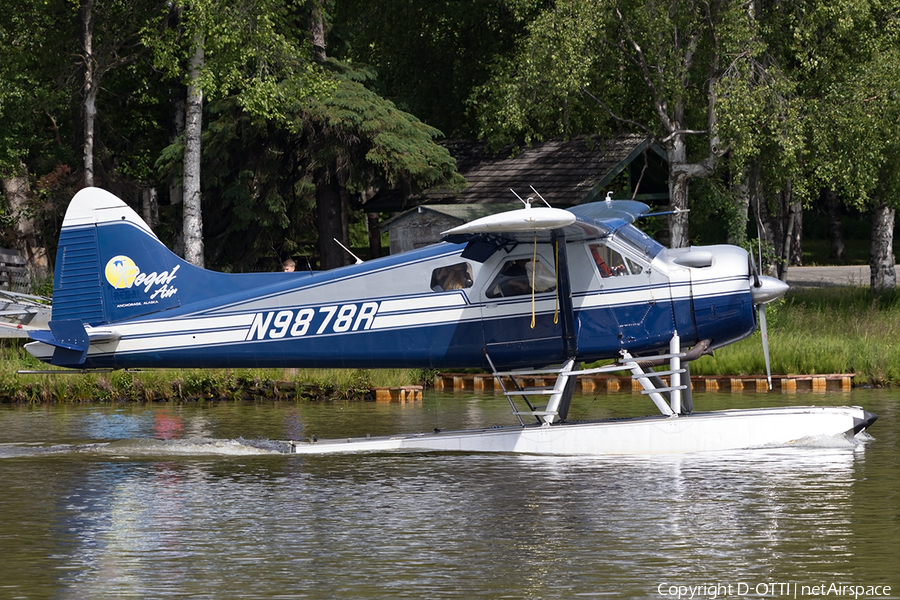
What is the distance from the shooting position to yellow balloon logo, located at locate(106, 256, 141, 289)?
41.0 feet

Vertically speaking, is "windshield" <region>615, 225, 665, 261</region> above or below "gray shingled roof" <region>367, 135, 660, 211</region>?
below

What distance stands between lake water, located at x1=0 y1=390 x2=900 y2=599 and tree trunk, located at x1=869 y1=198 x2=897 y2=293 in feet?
39.7

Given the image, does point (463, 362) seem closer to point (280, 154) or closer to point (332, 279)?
point (332, 279)

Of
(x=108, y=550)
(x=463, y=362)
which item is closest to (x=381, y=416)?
(x=463, y=362)

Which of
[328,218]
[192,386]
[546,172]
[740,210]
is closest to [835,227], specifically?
[546,172]

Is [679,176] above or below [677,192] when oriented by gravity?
above

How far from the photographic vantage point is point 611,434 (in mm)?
11609

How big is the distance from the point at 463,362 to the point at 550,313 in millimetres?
1074

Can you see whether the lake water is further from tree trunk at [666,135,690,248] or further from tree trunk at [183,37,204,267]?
tree trunk at [666,135,690,248]

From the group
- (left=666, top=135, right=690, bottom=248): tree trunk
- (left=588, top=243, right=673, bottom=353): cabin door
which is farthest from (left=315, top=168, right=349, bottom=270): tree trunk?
(left=588, top=243, right=673, bottom=353): cabin door

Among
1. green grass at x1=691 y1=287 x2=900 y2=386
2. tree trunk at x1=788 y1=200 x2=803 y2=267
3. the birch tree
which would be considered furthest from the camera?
tree trunk at x1=788 y1=200 x2=803 y2=267

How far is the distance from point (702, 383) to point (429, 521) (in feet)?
30.7

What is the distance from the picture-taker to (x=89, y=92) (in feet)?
76.0

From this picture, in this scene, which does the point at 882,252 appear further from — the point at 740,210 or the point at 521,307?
the point at 521,307
